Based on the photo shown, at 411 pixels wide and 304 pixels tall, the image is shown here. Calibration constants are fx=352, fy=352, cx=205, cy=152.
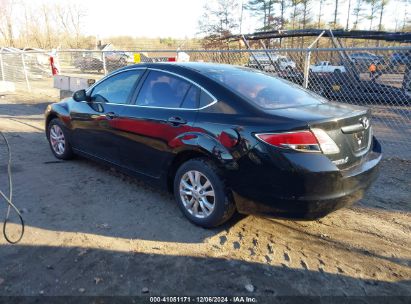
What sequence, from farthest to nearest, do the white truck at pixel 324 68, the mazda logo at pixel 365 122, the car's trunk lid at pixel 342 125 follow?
the white truck at pixel 324 68 → the mazda logo at pixel 365 122 → the car's trunk lid at pixel 342 125

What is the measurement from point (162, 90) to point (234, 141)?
4.10 feet

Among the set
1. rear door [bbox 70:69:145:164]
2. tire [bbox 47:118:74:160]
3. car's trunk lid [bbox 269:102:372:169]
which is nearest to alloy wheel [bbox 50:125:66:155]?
tire [bbox 47:118:74:160]

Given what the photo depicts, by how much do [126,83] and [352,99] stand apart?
393 inches

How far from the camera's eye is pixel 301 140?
2857 mm

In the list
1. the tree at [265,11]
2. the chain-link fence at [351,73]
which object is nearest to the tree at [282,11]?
the tree at [265,11]

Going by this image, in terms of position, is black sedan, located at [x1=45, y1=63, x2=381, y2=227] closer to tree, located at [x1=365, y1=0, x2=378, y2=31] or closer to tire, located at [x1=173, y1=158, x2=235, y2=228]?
tire, located at [x1=173, y1=158, x2=235, y2=228]

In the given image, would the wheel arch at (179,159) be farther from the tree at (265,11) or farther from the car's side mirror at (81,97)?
the tree at (265,11)

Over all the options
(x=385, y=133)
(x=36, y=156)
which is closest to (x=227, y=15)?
(x=385, y=133)

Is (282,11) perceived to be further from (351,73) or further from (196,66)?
(196,66)

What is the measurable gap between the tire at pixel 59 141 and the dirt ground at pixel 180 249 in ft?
2.96

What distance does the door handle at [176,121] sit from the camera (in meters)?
3.50

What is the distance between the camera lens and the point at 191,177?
11.5 ft

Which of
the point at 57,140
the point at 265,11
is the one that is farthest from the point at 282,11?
the point at 57,140

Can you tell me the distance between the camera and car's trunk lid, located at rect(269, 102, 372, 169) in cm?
297
